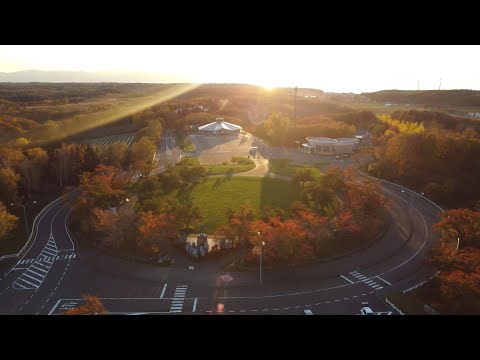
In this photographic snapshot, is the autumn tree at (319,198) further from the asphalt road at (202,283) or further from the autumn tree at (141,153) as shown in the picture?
the autumn tree at (141,153)

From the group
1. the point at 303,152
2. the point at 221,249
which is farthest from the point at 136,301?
the point at 303,152

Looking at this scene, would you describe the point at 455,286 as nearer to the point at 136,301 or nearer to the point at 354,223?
the point at 354,223

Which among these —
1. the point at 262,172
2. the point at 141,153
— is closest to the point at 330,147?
the point at 262,172

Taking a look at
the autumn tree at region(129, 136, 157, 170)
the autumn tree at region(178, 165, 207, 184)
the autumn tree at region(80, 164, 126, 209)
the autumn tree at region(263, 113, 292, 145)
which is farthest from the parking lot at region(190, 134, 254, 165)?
the autumn tree at region(80, 164, 126, 209)

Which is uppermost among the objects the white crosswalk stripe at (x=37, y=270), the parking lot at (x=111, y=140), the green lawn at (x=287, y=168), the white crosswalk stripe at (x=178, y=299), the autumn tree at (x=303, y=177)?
the autumn tree at (x=303, y=177)

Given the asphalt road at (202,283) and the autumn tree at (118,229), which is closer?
the asphalt road at (202,283)

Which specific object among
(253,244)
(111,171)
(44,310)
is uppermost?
(111,171)

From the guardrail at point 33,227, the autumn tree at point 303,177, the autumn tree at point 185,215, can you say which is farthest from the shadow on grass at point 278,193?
the guardrail at point 33,227
